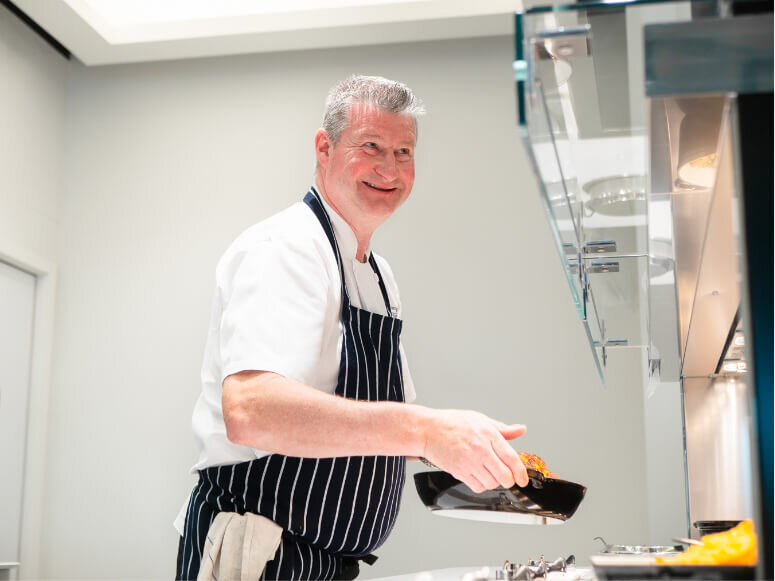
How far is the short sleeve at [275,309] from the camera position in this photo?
53.7 inches

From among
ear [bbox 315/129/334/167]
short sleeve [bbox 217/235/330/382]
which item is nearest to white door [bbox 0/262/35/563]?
ear [bbox 315/129/334/167]

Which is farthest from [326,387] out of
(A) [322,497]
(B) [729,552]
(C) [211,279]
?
(C) [211,279]

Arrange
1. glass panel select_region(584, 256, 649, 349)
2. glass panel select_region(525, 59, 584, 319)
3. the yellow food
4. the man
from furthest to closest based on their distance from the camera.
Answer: glass panel select_region(584, 256, 649, 349)
the man
the yellow food
glass panel select_region(525, 59, 584, 319)

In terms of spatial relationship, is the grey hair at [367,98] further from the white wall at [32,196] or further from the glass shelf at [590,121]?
the white wall at [32,196]

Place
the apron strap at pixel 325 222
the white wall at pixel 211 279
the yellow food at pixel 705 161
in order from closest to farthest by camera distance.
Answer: the yellow food at pixel 705 161
the apron strap at pixel 325 222
the white wall at pixel 211 279

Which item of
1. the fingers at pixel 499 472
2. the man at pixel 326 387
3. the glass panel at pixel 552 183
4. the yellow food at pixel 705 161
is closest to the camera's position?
the glass panel at pixel 552 183

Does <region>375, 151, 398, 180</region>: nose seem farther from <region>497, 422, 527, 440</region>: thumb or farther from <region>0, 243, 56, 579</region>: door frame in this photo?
<region>0, 243, 56, 579</region>: door frame

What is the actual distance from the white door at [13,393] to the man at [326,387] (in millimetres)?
1865

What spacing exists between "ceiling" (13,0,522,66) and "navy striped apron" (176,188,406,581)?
1.90 metres

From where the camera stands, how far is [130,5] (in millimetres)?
3578

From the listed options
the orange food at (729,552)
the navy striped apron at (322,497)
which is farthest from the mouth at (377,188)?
the orange food at (729,552)

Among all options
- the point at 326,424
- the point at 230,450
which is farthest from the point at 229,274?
the point at 326,424

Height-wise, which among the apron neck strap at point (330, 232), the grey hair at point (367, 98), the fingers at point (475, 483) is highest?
the grey hair at point (367, 98)

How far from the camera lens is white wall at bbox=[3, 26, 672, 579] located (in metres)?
3.19
